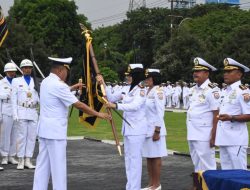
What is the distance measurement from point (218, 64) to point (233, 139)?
42.4 meters

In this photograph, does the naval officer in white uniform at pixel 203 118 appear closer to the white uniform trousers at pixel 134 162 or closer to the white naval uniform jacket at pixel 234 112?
the white naval uniform jacket at pixel 234 112

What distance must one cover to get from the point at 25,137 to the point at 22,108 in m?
0.68

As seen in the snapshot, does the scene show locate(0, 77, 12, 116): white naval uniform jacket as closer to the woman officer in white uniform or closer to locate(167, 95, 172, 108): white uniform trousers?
the woman officer in white uniform

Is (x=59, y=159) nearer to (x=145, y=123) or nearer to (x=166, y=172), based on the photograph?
(x=145, y=123)

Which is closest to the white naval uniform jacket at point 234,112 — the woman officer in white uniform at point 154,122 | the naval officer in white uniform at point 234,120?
the naval officer in white uniform at point 234,120

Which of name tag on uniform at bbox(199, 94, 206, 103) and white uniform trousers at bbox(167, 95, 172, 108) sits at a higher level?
name tag on uniform at bbox(199, 94, 206, 103)

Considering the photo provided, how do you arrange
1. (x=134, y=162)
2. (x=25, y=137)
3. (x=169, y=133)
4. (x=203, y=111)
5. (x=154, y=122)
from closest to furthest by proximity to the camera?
(x=134, y=162), (x=203, y=111), (x=154, y=122), (x=25, y=137), (x=169, y=133)

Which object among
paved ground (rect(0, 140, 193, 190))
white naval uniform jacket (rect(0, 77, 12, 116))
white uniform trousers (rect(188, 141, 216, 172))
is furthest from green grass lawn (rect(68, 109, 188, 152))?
white uniform trousers (rect(188, 141, 216, 172))

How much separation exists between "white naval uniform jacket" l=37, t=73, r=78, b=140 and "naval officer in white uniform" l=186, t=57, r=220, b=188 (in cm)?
206

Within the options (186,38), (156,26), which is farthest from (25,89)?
(156,26)

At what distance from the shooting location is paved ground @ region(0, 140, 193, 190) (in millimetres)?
10430

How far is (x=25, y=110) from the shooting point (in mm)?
12406

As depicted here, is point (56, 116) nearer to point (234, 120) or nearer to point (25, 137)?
point (234, 120)

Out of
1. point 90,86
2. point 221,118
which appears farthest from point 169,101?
point 221,118
